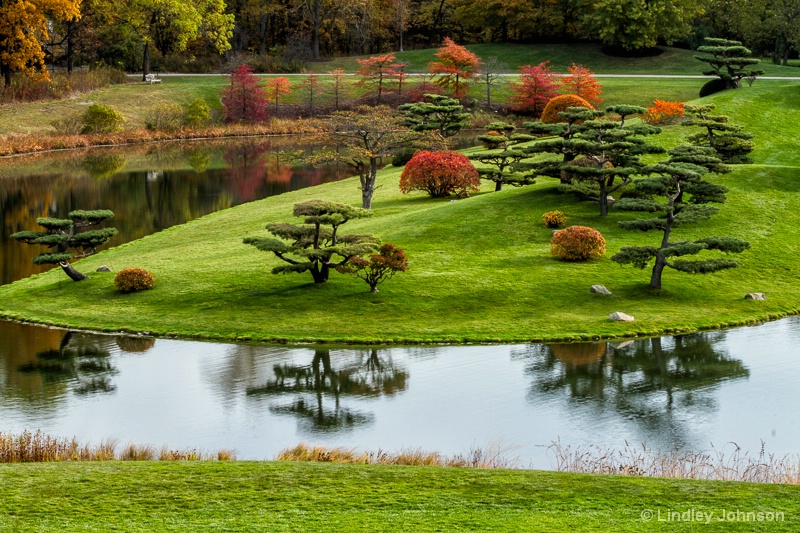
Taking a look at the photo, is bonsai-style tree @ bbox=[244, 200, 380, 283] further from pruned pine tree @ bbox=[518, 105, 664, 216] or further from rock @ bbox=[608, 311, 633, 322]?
pruned pine tree @ bbox=[518, 105, 664, 216]

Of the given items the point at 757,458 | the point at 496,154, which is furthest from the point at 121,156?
the point at 757,458

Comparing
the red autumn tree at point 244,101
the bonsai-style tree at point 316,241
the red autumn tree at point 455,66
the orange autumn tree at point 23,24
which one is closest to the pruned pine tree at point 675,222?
the bonsai-style tree at point 316,241

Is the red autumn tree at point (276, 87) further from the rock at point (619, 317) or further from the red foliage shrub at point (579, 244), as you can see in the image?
the rock at point (619, 317)

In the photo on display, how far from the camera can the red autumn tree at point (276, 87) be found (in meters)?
96.3

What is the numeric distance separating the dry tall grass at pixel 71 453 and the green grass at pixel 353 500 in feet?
6.82

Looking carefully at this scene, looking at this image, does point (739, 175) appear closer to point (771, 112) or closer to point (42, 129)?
point (771, 112)

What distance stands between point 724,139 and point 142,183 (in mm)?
36087

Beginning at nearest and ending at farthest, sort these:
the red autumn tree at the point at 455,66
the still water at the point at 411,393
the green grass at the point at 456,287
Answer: the still water at the point at 411,393 < the green grass at the point at 456,287 < the red autumn tree at the point at 455,66

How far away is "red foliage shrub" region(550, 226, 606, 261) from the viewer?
37.1 metres

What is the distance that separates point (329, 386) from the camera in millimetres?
26703

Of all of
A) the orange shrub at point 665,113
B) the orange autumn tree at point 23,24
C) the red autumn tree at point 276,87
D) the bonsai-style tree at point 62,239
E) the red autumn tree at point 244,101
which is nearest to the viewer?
the bonsai-style tree at point 62,239

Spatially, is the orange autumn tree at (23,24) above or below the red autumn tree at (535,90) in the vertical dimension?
above

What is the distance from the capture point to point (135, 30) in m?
101

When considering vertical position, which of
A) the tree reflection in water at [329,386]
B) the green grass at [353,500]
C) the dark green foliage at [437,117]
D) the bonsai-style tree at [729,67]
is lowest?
the tree reflection in water at [329,386]
